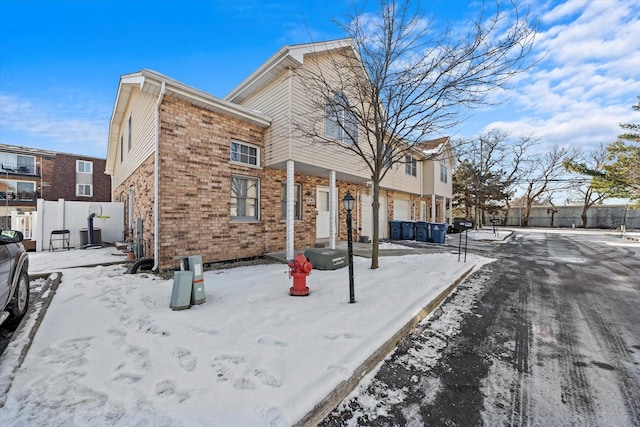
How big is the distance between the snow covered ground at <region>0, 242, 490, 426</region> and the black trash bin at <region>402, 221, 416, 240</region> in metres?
9.14

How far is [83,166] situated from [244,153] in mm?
27149

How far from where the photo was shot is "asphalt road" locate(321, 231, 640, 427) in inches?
76.3

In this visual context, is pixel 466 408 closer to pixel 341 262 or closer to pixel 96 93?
pixel 341 262

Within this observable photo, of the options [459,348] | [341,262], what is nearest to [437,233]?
[341,262]

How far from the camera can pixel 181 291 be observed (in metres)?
3.82

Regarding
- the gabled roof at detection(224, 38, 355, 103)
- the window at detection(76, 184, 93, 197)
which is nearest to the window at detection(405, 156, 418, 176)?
the gabled roof at detection(224, 38, 355, 103)

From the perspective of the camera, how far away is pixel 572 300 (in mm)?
4660

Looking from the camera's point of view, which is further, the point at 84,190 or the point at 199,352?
the point at 84,190

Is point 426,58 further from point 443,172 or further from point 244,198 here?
point 443,172

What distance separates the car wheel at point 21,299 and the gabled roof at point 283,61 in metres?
7.02

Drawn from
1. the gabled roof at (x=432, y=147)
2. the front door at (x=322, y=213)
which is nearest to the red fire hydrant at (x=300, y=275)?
the gabled roof at (x=432, y=147)

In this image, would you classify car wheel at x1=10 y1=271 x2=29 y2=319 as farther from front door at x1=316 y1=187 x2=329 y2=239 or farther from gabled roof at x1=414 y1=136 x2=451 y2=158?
gabled roof at x1=414 y1=136 x2=451 y2=158

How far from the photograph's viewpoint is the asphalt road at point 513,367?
6.36 ft

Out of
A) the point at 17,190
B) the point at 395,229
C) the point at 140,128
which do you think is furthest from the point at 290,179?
the point at 17,190
